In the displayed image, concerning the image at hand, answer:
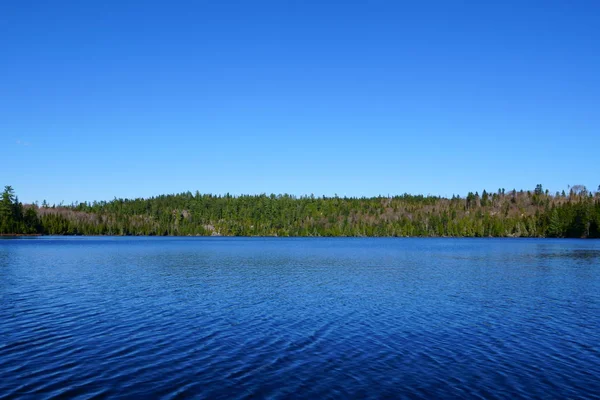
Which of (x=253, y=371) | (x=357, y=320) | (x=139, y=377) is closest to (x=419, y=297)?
(x=357, y=320)

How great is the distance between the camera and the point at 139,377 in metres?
19.0

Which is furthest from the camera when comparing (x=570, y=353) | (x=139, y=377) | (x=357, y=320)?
(x=357, y=320)

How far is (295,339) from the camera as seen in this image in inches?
1019

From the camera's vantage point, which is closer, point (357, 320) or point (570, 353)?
point (570, 353)

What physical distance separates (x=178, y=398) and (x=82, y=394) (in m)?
3.55

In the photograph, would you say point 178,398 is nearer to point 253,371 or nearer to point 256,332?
point 253,371

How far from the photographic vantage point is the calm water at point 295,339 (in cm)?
1841

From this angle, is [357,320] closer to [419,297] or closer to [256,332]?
[256,332]

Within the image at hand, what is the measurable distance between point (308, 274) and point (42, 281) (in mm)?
30372

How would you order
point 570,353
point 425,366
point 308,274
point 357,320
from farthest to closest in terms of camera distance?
point 308,274, point 357,320, point 570,353, point 425,366

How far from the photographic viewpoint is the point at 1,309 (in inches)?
1292

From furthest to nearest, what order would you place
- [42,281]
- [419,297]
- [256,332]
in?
[42,281], [419,297], [256,332]

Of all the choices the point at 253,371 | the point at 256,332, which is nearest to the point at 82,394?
the point at 253,371

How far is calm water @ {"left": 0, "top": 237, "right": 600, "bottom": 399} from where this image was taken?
18.4 metres
